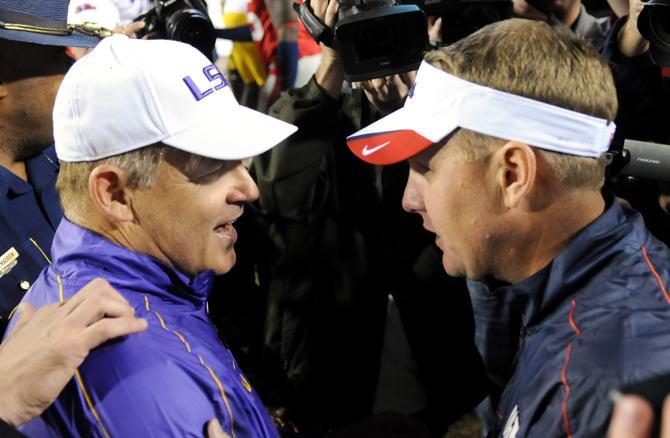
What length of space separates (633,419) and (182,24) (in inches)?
98.9

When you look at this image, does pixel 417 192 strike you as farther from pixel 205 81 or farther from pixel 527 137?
pixel 205 81

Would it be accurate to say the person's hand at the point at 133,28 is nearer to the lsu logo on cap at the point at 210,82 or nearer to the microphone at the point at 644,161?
the lsu logo on cap at the point at 210,82

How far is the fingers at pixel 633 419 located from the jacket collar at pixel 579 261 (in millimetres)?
890

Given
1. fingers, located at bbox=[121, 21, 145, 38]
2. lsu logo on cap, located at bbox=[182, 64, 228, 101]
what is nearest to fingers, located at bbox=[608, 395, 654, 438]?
lsu logo on cap, located at bbox=[182, 64, 228, 101]

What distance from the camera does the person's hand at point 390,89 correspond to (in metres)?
2.79

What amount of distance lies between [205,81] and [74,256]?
1.79 feet

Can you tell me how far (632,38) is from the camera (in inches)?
118

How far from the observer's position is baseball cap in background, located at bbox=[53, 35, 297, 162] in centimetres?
169

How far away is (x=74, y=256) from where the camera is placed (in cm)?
170

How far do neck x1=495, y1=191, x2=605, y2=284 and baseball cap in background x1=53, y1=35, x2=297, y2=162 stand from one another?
2.34ft

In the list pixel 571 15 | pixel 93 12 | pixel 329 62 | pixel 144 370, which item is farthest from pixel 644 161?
pixel 93 12

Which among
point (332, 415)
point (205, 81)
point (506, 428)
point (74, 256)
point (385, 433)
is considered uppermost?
point (205, 81)

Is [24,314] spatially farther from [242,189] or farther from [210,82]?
[210,82]

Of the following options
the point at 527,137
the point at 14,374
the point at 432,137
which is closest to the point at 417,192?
the point at 432,137
